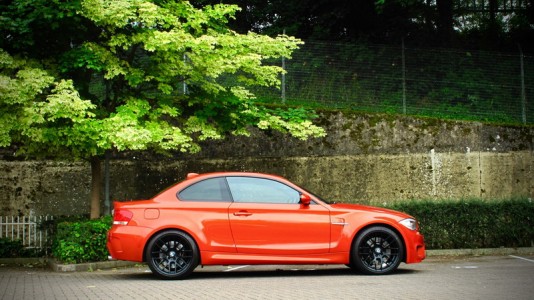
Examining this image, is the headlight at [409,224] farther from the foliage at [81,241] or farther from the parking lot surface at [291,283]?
the foliage at [81,241]

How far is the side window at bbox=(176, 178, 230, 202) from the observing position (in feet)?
38.2

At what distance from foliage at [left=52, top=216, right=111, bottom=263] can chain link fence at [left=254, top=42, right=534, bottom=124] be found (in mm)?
7496

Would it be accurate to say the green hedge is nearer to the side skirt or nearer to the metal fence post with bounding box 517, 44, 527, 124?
the side skirt

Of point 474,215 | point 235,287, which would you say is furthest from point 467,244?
point 235,287

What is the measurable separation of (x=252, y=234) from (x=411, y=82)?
11255 millimetres

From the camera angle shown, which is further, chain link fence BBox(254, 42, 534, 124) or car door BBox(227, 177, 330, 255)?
chain link fence BBox(254, 42, 534, 124)

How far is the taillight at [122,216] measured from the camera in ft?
37.6

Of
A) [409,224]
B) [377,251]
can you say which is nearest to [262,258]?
[377,251]

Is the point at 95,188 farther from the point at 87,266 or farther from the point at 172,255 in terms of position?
the point at 172,255

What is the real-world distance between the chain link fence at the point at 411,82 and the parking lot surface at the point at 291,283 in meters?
7.66

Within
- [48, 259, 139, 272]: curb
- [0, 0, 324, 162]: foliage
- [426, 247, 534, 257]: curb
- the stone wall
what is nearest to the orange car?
[48, 259, 139, 272]: curb

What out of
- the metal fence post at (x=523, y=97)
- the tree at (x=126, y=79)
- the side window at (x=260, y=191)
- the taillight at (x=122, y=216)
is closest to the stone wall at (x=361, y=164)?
the metal fence post at (x=523, y=97)

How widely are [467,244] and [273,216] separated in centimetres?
593

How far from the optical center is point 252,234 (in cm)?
1139
